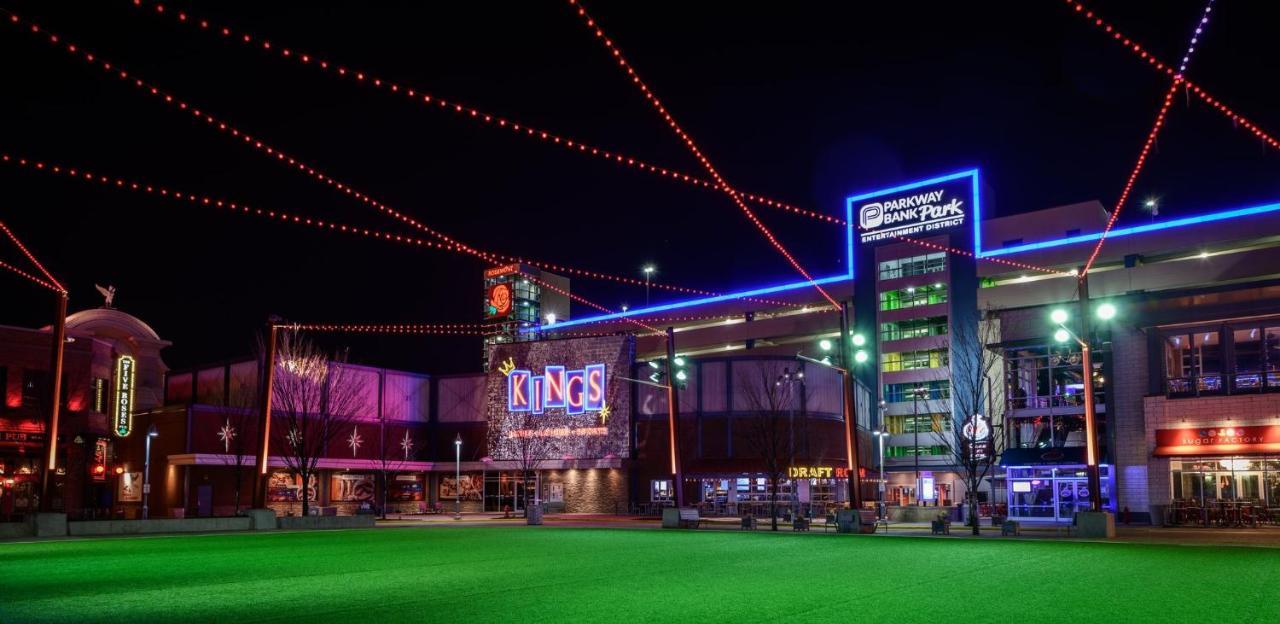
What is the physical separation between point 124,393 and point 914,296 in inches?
2158

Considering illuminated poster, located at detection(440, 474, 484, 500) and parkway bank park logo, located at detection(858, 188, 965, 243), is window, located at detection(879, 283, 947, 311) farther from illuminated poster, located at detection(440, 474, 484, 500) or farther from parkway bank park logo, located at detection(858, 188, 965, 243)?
illuminated poster, located at detection(440, 474, 484, 500)

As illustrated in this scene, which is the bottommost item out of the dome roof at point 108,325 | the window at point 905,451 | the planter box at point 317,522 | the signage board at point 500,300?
the planter box at point 317,522

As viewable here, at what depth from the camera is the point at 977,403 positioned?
4328 centimetres

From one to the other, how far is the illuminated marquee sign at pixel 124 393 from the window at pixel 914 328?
52654 mm

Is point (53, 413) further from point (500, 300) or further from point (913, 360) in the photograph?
point (500, 300)

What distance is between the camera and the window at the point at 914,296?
255ft

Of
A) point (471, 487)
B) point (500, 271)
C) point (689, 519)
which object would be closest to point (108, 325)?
point (471, 487)

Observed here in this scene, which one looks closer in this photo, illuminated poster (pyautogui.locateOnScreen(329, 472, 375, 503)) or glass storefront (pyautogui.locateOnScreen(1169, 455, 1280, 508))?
glass storefront (pyautogui.locateOnScreen(1169, 455, 1280, 508))

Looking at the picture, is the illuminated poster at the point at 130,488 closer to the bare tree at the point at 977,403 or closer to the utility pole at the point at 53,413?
the utility pole at the point at 53,413

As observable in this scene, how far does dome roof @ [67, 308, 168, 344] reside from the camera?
212ft

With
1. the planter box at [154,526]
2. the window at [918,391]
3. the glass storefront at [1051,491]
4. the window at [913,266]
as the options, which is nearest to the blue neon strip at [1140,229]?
the window at [913,266]

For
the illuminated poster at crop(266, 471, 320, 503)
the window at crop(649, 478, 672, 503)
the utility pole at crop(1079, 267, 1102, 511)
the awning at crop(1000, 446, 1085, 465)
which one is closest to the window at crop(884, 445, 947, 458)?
the window at crop(649, 478, 672, 503)

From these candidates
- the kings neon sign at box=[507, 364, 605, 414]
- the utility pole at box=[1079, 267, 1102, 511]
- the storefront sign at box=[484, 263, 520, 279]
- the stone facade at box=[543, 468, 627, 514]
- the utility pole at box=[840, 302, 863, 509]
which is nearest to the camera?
the utility pole at box=[1079, 267, 1102, 511]

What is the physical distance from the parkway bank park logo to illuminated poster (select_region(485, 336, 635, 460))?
2786 cm
